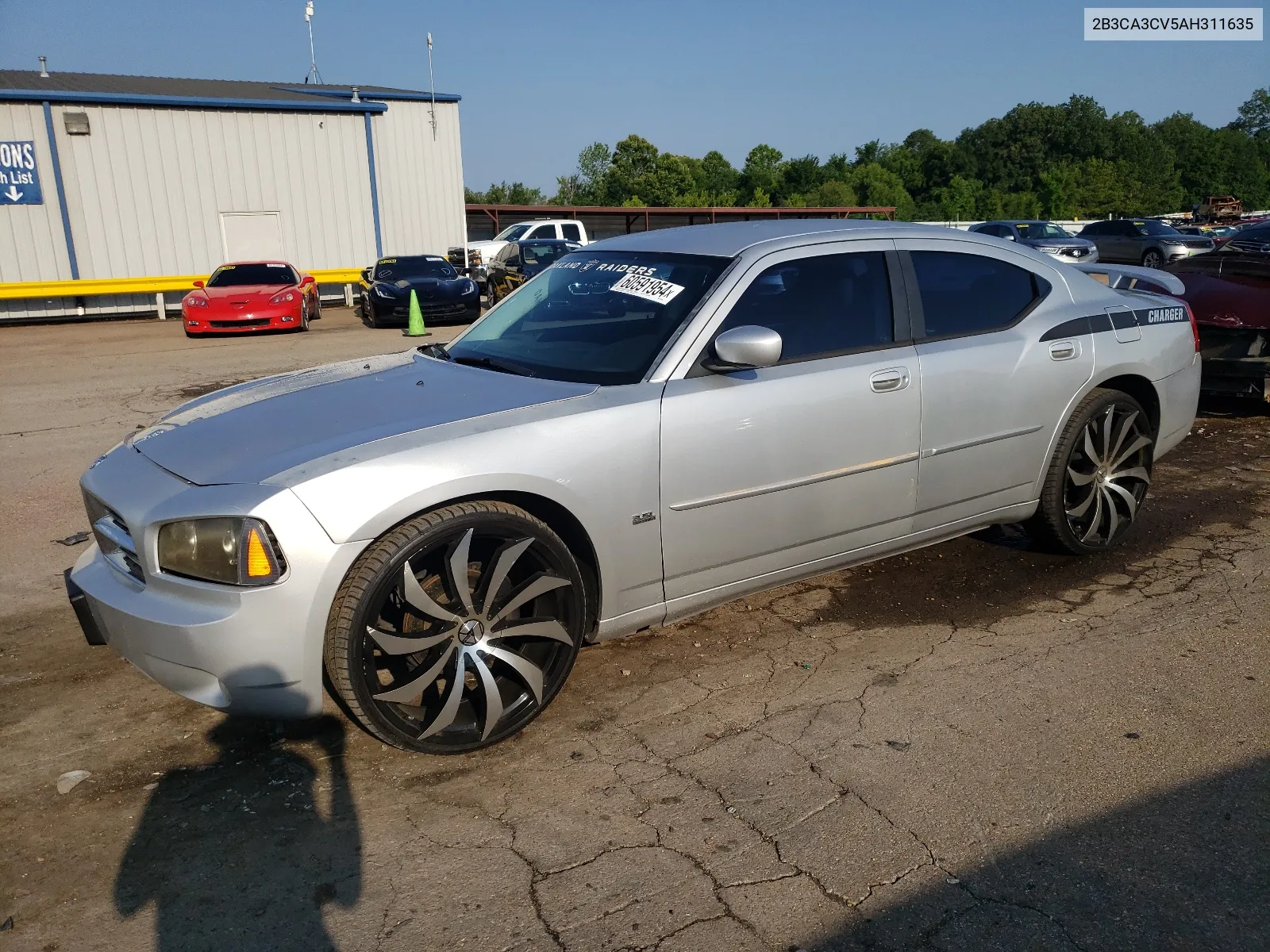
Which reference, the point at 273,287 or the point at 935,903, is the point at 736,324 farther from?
the point at 273,287

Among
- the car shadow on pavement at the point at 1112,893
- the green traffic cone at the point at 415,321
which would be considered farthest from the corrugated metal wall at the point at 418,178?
the car shadow on pavement at the point at 1112,893

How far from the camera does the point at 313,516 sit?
2.84m

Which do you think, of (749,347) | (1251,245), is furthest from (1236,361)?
(749,347)

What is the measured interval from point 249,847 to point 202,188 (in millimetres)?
23888

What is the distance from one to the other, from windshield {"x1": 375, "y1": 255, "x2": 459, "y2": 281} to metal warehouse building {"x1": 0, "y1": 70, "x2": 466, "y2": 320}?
6.05 meters

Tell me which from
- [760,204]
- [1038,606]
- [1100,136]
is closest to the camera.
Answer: [1038,606]

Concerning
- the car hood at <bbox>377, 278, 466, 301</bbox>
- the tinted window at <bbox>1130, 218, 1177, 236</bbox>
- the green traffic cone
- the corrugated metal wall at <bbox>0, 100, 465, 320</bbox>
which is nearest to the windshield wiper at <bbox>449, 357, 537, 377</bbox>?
the green traffic cone

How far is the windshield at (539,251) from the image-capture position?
2088 centimetres

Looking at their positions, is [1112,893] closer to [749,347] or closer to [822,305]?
[749,347]

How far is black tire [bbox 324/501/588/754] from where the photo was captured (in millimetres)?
2963

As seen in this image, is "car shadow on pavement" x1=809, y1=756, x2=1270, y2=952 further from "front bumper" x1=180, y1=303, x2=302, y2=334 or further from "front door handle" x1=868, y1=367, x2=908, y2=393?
"front bumper" x1=180, y1=303, x2=302, y2=334

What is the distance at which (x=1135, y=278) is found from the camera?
7688 millimetres

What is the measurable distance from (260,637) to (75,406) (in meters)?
8.74

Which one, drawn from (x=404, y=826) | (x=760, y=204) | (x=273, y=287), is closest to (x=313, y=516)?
(x=404, y=826)
